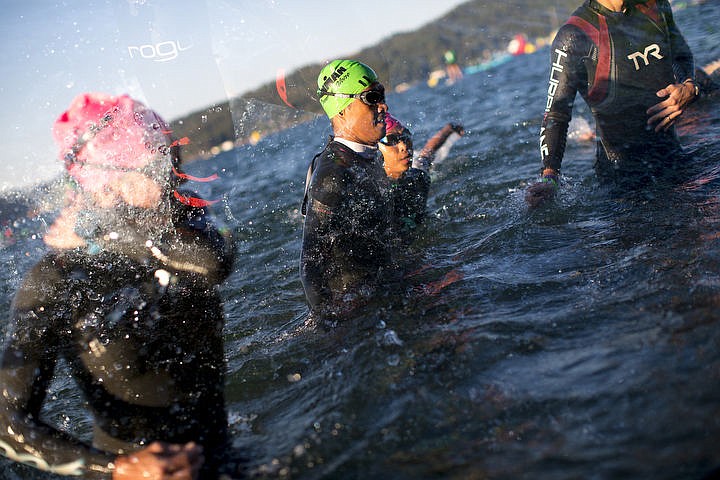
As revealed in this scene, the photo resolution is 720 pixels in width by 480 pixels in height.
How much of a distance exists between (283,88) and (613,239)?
3407 millimetres

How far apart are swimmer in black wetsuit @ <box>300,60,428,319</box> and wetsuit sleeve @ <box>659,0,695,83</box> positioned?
2577 mm

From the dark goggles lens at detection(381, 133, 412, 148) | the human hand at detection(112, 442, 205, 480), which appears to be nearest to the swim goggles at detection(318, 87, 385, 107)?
the dark goggles lens at detection(381, 133, 412, 148)

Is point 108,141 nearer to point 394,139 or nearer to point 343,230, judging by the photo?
point 343,230

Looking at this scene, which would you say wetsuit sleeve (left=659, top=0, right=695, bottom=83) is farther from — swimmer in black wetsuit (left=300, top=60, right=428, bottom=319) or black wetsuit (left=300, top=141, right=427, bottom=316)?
black wetsuit (left=300, top=141, right=427, bottom=316)

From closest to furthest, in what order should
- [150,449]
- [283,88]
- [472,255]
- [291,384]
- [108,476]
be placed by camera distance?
1. [150,449]
2. [108,476]
3. [291,384]
4. [472,255]
5. [283,88]

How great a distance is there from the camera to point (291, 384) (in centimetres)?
300

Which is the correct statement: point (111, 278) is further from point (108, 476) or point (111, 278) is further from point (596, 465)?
point (596, 465)

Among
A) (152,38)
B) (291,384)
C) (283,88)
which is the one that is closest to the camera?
(291,384)

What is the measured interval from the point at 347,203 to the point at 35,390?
2.06m

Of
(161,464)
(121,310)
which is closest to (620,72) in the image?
(121,310)

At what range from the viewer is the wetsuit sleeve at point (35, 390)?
2062mm

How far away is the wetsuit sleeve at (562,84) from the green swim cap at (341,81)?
151 centimetres

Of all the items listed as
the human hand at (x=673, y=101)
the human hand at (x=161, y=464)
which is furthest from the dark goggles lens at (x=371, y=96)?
the human hand at (x=161, y=464)

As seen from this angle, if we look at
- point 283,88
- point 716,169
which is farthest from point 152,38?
point 716,169
